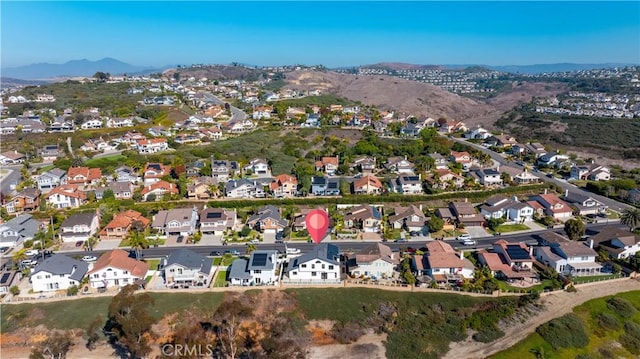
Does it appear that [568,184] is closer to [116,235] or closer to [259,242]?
[259,242]

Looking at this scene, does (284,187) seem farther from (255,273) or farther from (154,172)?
(255,273)

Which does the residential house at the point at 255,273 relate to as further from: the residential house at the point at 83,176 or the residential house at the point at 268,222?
the residential house at the point at 83,176

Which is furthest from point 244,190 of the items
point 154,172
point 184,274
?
point 184,274

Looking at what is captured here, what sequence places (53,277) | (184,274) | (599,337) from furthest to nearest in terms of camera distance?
1. (184,274)
2. (53,277)
3. (599,337)

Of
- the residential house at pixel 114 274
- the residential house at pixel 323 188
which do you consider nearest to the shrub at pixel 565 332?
the residential house at pixel 323 188

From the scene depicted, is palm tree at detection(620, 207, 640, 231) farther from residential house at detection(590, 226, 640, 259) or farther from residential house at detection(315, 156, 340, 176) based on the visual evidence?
residential house at detection(315, 156, 340, 176)
